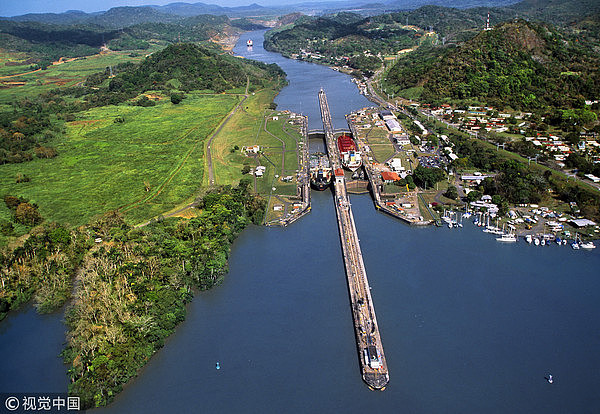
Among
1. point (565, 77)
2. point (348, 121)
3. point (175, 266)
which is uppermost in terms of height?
point (565, 77)

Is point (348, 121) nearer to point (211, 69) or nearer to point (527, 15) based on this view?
point (211, 69)

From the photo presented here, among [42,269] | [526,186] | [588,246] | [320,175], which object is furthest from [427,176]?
[42,269]

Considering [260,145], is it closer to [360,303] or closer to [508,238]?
[508,238]

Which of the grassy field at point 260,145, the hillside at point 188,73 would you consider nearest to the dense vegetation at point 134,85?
the hillside at point 188,73

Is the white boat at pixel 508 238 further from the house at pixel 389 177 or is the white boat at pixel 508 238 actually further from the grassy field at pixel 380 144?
the grassy field at pixel 380 144

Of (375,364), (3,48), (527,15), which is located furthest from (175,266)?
(527,15)

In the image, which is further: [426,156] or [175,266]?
[426,156]
